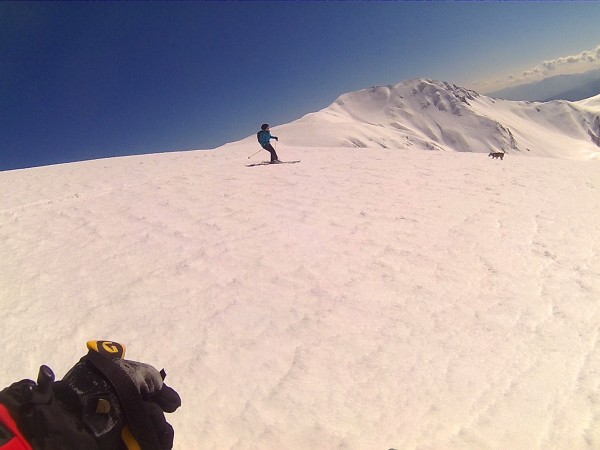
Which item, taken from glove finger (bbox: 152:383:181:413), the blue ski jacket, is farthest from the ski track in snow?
the blue ski jacket

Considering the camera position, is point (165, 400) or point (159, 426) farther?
point (165, 400)

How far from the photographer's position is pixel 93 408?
2006 millimetres

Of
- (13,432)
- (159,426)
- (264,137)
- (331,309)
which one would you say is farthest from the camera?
(264,137)

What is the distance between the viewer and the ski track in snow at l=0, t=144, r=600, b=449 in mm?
4035

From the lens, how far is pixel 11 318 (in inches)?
227

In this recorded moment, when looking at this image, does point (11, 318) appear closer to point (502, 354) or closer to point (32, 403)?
point (32, 403)

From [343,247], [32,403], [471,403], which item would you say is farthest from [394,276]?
[32,403]

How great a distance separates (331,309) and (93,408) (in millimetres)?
4287

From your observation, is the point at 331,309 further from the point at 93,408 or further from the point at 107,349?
the point at 93,408

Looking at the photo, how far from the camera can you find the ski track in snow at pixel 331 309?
404 centimetres

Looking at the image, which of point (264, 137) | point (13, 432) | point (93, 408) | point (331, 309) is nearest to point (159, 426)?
point (93, 408)

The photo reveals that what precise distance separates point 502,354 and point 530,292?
1.88 metres

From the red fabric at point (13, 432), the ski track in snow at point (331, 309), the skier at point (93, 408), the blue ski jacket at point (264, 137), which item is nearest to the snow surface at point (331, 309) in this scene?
the ski track in snow at point (331, 309)

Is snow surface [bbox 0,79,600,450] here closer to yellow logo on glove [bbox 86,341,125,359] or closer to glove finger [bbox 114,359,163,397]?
glove finger [bbox 114,359,163,397]
